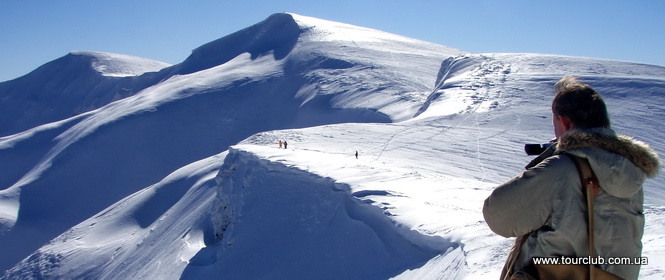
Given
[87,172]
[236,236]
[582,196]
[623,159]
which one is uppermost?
[623,159]

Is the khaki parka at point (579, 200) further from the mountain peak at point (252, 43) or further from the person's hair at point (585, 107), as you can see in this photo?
the mountain peak at point (252, 43)

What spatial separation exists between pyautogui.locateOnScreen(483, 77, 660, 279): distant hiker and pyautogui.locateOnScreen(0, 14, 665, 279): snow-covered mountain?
5.28ft

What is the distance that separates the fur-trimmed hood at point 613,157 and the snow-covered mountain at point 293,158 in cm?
167

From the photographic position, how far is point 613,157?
2426 mm

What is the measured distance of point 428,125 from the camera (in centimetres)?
2305

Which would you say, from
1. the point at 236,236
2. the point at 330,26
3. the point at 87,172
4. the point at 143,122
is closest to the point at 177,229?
the point at 236,236

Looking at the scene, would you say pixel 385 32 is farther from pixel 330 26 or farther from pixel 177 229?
pixel 177 229

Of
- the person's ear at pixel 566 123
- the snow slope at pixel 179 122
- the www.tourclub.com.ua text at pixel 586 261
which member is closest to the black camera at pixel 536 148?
the person's ear at pixel 566 123

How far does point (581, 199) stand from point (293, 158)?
34.2ft

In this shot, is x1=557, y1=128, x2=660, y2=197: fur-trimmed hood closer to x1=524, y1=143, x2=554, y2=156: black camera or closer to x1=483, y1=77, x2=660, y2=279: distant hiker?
x1=483, y1=77, x2=660, y2=279: distant hiker

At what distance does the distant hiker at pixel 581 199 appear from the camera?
7.98ft

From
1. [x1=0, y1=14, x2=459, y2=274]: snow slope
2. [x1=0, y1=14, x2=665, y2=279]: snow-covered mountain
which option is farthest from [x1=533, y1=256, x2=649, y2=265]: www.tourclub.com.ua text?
[x1=0, y1=14, x2=459, y2=274]: snow slope

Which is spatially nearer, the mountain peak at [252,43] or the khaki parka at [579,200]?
the khaki parka at [579,200]

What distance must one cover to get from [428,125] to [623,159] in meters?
20.8
